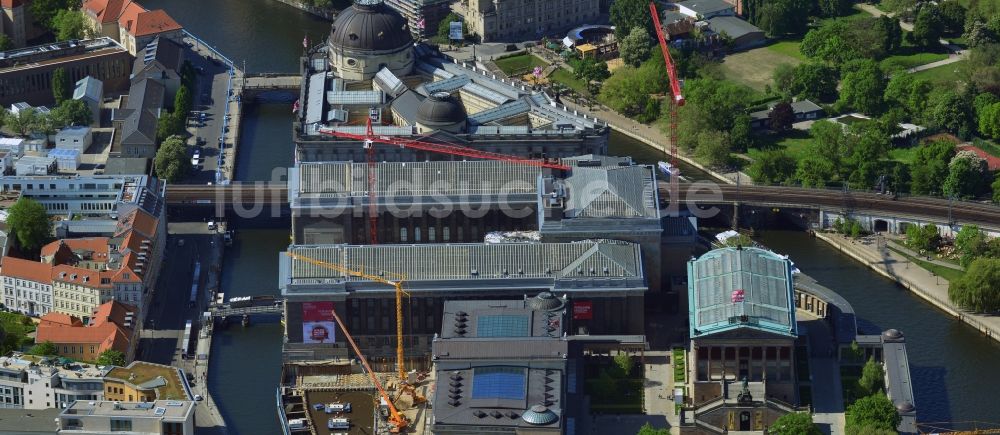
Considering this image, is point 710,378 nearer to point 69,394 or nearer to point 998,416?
point 998,416

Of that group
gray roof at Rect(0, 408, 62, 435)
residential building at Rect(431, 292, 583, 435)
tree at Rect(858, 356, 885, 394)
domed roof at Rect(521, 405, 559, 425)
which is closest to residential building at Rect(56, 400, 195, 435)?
gray roof at Rect(0, 408, 62, 435)

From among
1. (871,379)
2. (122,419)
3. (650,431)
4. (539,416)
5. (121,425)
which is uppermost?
(871,379)

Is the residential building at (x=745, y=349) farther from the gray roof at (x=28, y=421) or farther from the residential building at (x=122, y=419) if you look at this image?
the gray roof at (x=28, y=421)

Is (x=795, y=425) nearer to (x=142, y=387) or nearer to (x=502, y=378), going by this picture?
(x=502, y=378)

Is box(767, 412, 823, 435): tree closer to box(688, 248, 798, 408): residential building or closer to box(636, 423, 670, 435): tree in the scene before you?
box(688, 248, 798, 408): residential building

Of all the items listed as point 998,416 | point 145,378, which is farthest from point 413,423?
point 998,416

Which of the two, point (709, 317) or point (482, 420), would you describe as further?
point (709, 317)

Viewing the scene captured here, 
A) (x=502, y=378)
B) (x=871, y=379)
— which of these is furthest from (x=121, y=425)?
(x=871, y=379)
